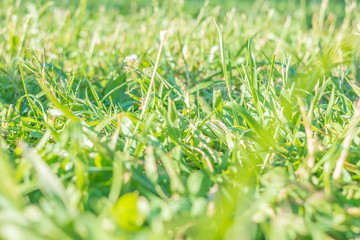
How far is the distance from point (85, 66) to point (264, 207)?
133 cm

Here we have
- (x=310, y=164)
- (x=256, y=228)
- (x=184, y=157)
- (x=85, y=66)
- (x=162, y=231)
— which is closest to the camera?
(x=162, y=231)

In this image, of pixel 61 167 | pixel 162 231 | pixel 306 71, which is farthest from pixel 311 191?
pixel 306 71

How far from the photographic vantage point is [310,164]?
84 cm

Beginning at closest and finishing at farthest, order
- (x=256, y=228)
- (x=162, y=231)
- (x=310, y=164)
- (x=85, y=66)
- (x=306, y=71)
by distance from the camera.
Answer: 1. (x=162, y=231)
2. (x=256, y=228)
3. (x=310, y=164)
4. (x=306, y=71)
5. (x=85, y=66)

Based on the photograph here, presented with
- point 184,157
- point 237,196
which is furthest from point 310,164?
point 184,157

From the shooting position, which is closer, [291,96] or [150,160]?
[150,160]

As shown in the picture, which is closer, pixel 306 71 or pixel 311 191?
pixel 311 191

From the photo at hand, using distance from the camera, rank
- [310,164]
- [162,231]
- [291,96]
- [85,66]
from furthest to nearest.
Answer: [85,66], [291,96], [310,164], [162,231]

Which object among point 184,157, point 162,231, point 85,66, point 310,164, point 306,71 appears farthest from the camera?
point 85,66

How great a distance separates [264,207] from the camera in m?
0.68

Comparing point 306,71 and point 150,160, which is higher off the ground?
point 150,160

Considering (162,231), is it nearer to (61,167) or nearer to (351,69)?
(61,167)

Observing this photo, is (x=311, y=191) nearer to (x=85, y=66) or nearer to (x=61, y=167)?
(x=61, y=167)

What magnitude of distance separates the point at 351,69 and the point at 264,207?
4.16ft
